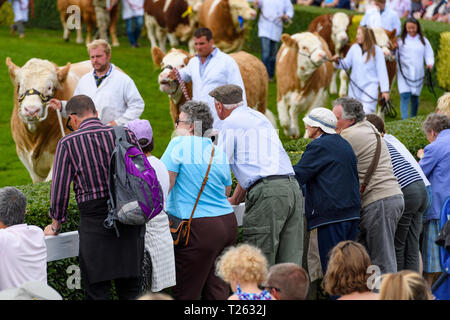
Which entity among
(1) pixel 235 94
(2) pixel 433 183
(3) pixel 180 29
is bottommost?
(2) pixel 433 183

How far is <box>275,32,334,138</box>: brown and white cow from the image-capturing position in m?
13.7

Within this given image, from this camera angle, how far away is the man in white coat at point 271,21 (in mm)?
17234

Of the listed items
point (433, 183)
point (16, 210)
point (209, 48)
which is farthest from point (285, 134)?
point (16, 210)

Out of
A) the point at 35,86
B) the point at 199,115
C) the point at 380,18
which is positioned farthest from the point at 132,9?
the point at 199,115

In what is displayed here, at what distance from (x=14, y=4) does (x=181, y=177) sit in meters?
15.8

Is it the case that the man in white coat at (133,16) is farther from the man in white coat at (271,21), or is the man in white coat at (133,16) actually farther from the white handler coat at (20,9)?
the man in white coat at (271,21)

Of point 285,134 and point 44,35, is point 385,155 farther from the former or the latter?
point 44,35

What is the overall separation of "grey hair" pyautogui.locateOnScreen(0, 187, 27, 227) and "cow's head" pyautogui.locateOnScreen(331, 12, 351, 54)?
1356cm

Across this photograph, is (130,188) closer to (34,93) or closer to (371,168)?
(371,168)

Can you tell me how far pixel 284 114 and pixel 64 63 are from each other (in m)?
5.74

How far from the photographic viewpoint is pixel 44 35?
21891 millimetres

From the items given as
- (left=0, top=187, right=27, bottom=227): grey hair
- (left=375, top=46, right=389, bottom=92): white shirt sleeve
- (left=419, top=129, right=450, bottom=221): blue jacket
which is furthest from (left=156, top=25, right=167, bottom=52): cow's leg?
(left=0, top=187, right=27, bottom=227): grey hair

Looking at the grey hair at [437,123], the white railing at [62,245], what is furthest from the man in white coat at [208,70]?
the white railing at [62,245]

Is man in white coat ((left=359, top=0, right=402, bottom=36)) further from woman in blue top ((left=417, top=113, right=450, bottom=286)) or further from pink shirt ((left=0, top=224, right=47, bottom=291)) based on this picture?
pink shirt ((left=0, top=224, right=47, bottom=291))
